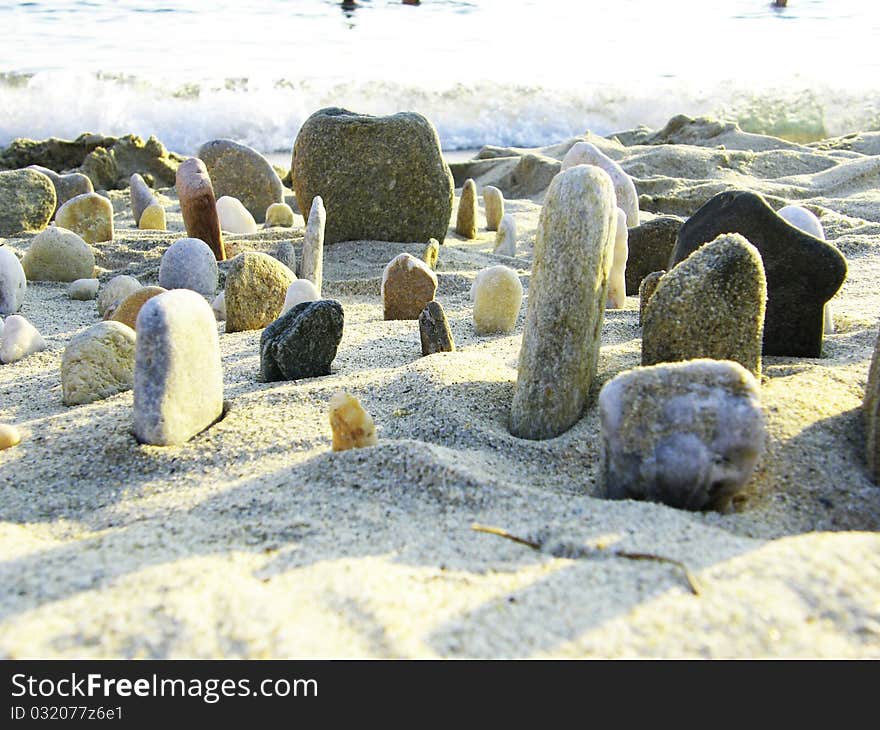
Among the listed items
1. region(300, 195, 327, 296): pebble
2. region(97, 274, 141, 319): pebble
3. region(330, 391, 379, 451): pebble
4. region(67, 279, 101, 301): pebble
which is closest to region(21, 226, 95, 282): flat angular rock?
region(67, 279, 101, 301): pebble

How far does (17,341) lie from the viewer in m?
3.15

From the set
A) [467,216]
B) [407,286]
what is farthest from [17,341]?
[467,216]

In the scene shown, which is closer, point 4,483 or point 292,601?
point 292,601

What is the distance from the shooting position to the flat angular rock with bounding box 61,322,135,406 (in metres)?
2.58

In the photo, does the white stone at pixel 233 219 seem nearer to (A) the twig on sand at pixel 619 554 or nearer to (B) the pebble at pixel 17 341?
(B) the pebble at pixel 17 341

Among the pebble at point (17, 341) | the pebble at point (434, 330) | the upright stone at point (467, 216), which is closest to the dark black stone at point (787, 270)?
the pebble at point (434, 330)

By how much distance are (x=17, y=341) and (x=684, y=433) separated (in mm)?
2552

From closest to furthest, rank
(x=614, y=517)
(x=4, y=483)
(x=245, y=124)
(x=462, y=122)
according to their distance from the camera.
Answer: (x=614, y=517), (x=4, y=483), (x=245, y=124), (x=462, y=122)

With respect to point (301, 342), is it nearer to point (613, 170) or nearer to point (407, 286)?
point (407, 286)

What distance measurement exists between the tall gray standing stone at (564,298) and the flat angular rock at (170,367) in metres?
0.80
